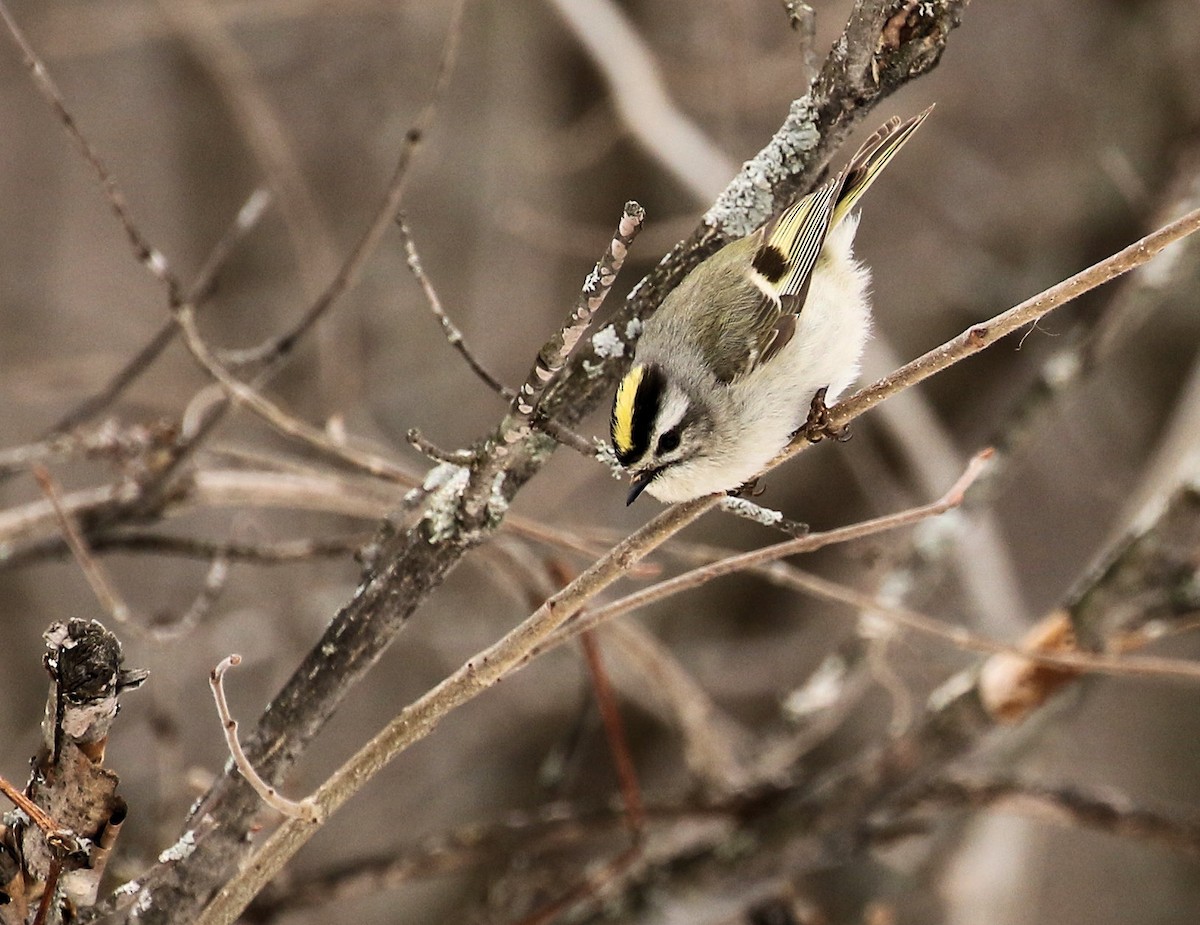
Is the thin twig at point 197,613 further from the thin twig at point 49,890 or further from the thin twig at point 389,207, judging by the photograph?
the thin twig at point 49,890

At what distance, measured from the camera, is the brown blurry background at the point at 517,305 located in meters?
3.43

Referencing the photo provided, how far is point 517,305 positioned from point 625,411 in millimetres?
2699

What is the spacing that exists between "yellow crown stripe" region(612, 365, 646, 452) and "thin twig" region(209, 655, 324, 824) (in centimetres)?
61

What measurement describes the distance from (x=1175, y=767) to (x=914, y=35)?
3345 mm

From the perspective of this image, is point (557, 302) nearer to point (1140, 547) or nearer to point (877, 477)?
point (877, 477)

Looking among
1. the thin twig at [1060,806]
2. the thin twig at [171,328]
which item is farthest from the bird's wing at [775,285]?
the thin twig at [1060,806]

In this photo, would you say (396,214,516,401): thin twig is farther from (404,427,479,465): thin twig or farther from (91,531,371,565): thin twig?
(91,531,371,565): thin twig

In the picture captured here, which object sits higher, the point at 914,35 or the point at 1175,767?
the point at 1175,767

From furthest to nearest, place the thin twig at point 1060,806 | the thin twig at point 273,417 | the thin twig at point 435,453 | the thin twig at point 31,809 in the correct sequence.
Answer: the thin twig at point 1060,806, the thin twig at point 273,417, the thin twig at point 435,453, the thin twig at point 31,809

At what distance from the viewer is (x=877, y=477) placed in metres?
3.35

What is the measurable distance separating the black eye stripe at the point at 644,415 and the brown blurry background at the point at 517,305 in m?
1.58

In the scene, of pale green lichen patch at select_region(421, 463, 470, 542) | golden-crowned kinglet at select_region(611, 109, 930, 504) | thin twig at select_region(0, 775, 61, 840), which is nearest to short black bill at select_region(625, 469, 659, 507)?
golden-crowned kinglet at select_region(611, 109, 930, 504)

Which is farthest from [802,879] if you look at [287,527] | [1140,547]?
[287,527]

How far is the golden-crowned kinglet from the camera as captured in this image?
4.88ft
